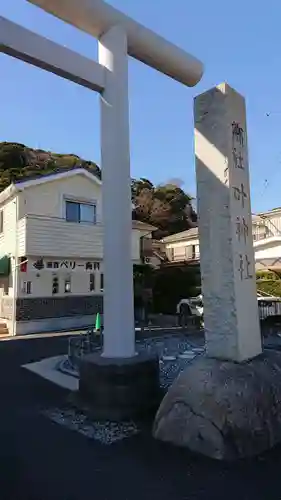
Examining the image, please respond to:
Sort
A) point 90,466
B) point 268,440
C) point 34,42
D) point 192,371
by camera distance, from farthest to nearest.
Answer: point 34,42 → point 192,371 → point 268,440 → point 90,466

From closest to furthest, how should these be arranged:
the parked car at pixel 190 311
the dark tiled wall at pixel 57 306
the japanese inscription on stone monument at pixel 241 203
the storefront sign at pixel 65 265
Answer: the japanese inscription on stone monument at pixel 241 203, the dark tiled wall at pixel 57 306, the storefront sign at pixel 65 265, the parked car at pixel 190 311

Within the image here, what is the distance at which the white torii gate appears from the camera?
16.7 ft

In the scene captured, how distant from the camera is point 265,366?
426cm

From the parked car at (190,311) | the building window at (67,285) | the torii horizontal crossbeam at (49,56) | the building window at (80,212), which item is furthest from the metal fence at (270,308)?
the torii horizontal crossbeam at (49,56)

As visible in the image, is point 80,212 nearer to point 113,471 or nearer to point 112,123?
point 112,123

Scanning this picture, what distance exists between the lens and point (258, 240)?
2491 cm

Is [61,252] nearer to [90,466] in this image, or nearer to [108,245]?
[108,245]

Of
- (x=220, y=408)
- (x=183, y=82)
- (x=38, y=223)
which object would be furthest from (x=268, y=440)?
(x=38, y=223)

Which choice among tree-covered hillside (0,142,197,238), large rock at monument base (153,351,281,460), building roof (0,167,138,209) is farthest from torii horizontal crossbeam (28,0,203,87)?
tree-covered hillside (0,142,197,238)

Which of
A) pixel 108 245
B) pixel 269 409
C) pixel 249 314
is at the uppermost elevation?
pixel 108 245

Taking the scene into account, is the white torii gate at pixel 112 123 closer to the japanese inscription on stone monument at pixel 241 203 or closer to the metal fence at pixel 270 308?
the japanese inscription on stone monument at pixel 241 203

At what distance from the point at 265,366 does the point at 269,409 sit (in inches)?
18.8

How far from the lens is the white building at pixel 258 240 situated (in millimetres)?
22547

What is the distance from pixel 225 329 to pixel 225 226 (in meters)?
1.19
